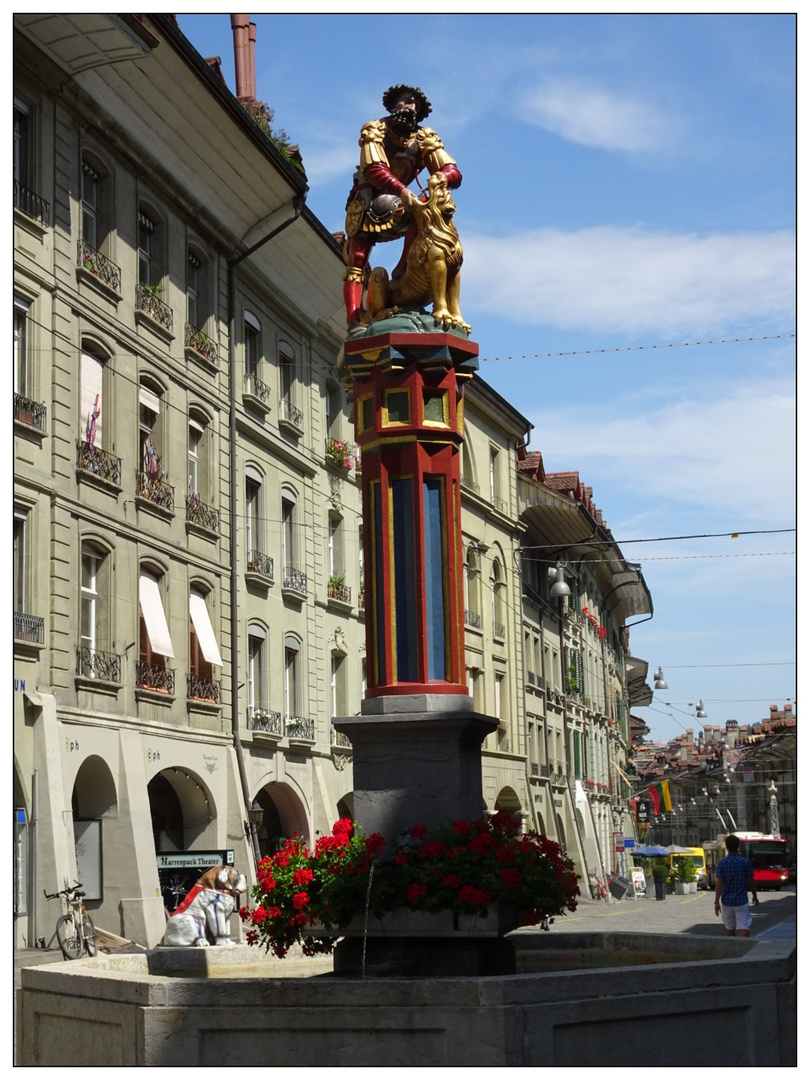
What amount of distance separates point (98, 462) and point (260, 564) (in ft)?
25.2

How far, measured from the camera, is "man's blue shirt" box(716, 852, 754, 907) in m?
17.1

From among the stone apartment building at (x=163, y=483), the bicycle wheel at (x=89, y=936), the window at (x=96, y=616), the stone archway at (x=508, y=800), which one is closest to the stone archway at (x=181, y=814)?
the stone apartment building at (x=163, y=483)

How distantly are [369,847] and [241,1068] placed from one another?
1.91 metres

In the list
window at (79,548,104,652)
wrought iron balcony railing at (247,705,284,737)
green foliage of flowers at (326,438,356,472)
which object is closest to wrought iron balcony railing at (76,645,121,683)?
window at (79,548,104,652)

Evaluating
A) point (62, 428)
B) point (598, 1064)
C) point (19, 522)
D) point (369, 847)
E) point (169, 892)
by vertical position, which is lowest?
point (169, 892)

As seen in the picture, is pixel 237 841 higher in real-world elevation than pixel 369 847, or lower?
lower

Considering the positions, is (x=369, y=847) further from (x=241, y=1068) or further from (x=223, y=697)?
(x=223, y=697)

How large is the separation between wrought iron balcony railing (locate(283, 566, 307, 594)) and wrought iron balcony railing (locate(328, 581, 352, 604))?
206cm

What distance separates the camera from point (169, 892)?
2550 cm

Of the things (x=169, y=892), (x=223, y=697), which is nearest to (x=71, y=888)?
(x=169, y=892)

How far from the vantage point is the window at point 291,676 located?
112 ft

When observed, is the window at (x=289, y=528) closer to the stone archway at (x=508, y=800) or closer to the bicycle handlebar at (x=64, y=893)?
the bicycle handlebar at (x=64, y=893)

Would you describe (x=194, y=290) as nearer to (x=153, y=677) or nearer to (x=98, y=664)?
(x=153, y=677)

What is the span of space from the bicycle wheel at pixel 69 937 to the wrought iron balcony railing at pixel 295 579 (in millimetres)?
13322
